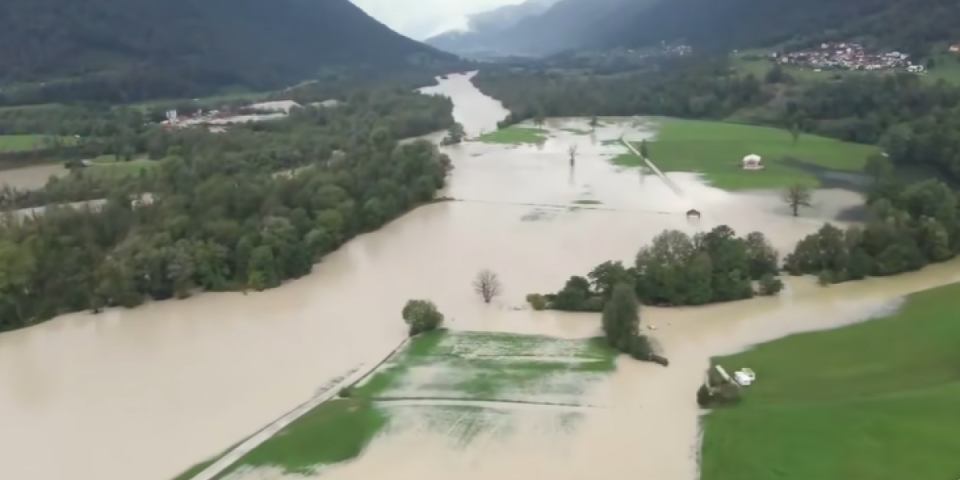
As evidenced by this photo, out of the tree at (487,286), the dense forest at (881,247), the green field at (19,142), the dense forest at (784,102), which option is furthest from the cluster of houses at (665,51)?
the tree at (487,286)

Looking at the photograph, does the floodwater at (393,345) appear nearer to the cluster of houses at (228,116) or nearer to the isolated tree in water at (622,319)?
the isolated tree in water at (622,319)

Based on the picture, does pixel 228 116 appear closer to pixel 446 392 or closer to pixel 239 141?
pixel 239 141

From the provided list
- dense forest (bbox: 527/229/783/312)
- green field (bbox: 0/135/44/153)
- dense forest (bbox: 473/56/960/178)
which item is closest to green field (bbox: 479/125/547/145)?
dense forest (bbox: 473/56/960/178)

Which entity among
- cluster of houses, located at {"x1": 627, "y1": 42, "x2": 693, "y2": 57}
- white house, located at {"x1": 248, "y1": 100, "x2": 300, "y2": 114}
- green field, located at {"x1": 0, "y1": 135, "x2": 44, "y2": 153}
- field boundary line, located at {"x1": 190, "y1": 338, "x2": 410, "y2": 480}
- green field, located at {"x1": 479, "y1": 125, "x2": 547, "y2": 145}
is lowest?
field boundary line, located at {"x1": 190, "y1": 338, "x2": 410, "y2": 480}

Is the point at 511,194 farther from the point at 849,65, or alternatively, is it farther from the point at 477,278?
the point at 849,65

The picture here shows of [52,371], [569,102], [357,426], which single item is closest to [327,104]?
[569,102]

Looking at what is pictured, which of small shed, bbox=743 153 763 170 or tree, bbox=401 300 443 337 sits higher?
small shed, bbox=743 153 763 170

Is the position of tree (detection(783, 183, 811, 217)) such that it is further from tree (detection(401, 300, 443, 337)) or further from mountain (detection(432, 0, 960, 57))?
mountain (detection(432, 0, 960, 57))
